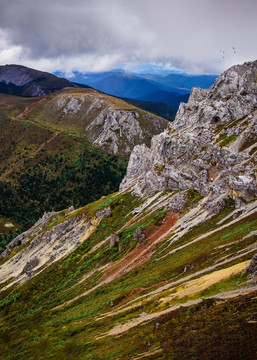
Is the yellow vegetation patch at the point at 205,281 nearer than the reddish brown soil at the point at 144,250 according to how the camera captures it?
Yes

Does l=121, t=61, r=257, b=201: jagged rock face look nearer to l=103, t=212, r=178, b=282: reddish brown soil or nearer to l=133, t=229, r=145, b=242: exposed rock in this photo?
l=103, t=212, r=178, b=282: reddish brown soil

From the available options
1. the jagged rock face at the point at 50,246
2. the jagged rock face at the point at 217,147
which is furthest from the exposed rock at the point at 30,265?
the jagged rock face at the point at 217,147

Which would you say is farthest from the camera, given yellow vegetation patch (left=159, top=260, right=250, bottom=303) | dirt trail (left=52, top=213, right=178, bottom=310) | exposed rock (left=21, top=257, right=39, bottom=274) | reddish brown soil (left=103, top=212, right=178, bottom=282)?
exposed rock (left=21, top=257, right=39, bottom=274)

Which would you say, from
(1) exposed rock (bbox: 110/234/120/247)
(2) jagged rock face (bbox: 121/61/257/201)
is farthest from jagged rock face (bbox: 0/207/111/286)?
(2) jagged rock face (bbox: 121/61/257/201)

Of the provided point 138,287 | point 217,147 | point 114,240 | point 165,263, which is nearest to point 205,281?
point 138,287

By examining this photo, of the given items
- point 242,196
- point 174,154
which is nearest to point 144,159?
point 174,154

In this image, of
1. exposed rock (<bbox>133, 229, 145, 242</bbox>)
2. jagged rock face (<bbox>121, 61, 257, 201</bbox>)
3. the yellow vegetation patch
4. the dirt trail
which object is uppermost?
jagged rock face (<bbox>121, 61, 257, 201</bbox>)

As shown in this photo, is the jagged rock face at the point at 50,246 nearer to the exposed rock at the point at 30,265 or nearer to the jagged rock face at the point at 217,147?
the exposed rock at the point at 30,265
